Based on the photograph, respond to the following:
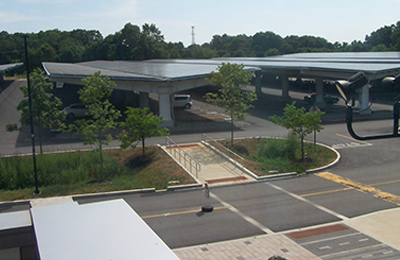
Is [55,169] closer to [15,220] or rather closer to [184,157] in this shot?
[184,157]

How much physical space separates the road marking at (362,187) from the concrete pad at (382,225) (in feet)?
4.31

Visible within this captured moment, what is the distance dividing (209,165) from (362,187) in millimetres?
7771

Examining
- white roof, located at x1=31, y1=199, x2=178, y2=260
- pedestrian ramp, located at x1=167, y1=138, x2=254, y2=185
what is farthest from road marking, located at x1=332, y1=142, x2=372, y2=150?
white roof, located at x1=31, y1=199, x2=178, y2=260

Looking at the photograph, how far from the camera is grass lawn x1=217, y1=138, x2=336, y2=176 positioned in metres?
22.2

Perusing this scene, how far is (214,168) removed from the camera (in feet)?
74.5

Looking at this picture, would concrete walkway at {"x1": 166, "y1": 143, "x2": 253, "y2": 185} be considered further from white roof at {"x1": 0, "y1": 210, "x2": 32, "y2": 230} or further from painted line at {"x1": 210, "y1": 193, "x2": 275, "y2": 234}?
white roof at {"x1": 0, "y1": 210, "x2": 32, "y2": 230}

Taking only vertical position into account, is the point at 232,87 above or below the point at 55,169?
above

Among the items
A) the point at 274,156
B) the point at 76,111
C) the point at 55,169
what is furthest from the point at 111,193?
the point at 76,111

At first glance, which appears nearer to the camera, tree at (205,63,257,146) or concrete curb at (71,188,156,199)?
concrete curb at (71,188,156,199)

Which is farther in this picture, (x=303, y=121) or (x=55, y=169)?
(x=303, y=121)

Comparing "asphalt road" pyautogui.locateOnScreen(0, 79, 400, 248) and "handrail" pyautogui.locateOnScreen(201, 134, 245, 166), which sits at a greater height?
"handrail" pyautogui.locateOnScreen(201, 134, 245, 166)

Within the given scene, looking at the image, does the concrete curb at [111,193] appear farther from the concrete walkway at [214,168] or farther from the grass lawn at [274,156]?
the grass lawn at [274,156]

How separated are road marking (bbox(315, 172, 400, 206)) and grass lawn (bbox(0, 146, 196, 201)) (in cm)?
665

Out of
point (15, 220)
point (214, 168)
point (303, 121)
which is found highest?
point (15, 220)
